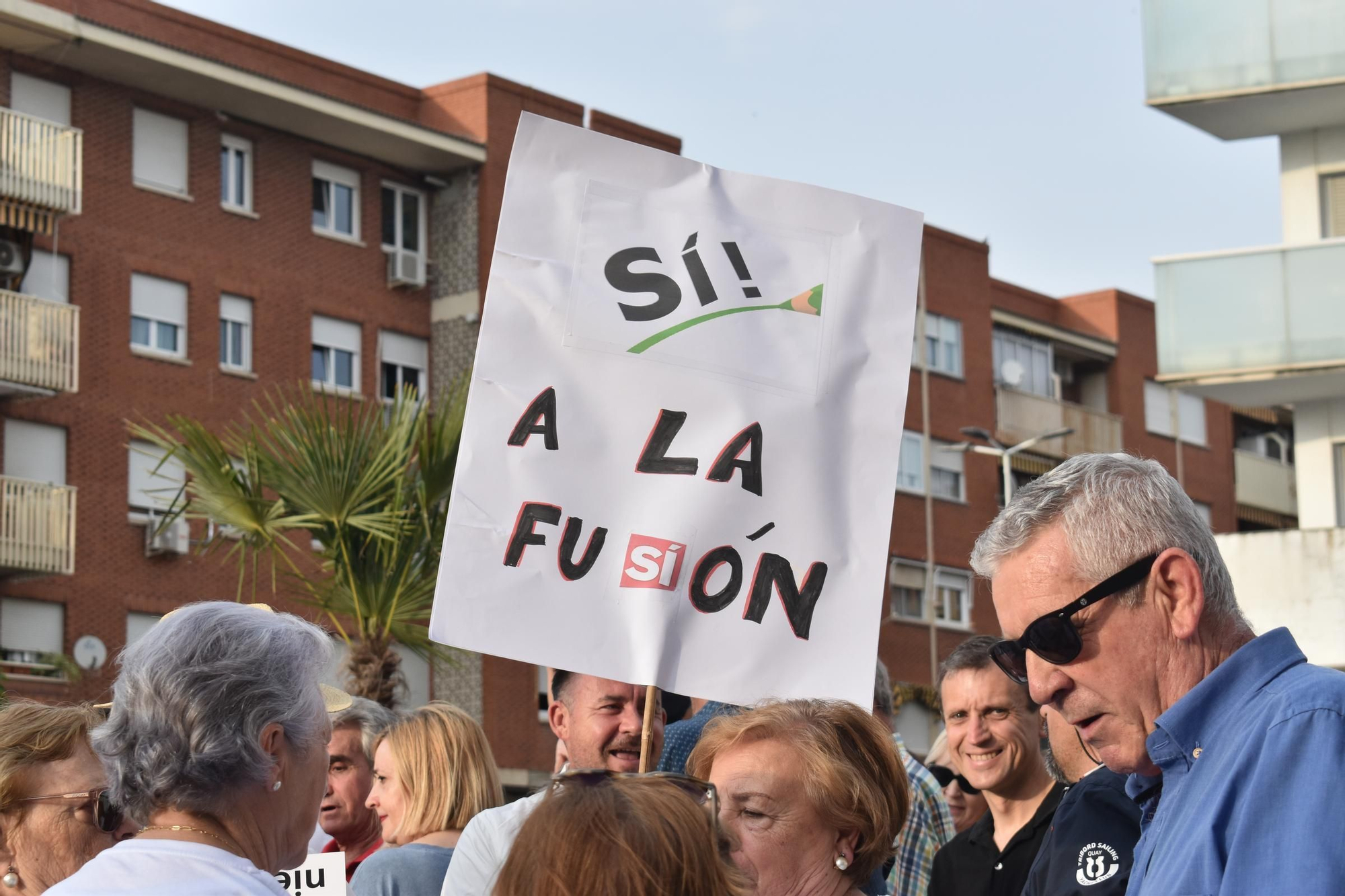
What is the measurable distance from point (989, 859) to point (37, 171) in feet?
84.7

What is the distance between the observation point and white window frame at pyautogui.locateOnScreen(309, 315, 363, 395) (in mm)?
34031

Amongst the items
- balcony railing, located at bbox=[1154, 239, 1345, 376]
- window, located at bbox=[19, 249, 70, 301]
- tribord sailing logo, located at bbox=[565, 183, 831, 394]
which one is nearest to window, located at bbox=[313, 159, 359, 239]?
window, located at bbox=[19, 249, 70, 301]

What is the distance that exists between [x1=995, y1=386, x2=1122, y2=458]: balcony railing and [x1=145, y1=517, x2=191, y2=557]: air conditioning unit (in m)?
21.4

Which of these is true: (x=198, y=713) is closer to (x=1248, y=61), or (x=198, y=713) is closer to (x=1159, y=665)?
(x=1159, y=665)

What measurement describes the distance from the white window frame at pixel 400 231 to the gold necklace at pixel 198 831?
3229 centimetres

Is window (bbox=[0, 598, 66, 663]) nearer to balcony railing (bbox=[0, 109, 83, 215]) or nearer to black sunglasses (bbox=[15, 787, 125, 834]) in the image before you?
balcony railing (bbox=[0, 109, 83, 215])

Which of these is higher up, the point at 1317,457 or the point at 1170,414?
the point at 1170,414

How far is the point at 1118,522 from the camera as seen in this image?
3.41 m

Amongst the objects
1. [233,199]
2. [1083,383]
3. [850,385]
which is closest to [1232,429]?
[1083,383]

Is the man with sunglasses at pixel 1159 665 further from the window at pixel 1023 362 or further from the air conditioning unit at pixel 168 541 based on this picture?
the window at pixel 1023 362

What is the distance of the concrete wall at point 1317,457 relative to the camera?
74.9 ft

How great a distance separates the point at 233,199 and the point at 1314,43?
18.4 m

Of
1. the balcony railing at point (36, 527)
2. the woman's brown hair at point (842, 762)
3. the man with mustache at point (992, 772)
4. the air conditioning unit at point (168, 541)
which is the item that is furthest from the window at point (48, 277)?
the woman's brown hair at point (842, 762)

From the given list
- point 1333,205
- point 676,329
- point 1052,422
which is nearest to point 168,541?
point 1333,205
